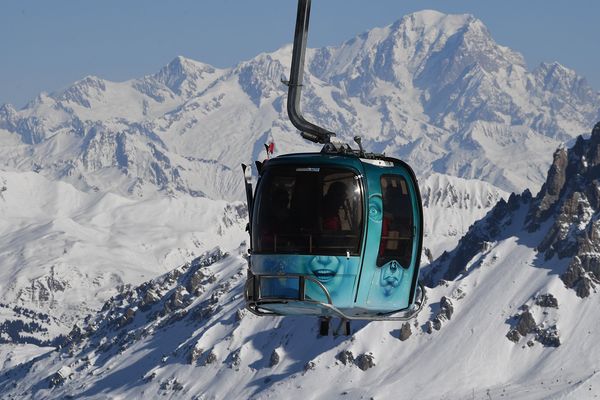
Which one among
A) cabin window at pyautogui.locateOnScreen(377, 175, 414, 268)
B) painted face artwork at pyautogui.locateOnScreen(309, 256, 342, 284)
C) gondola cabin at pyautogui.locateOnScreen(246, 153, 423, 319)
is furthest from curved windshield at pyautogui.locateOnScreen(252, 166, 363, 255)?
cabin window at pyautogui.locateOnScreen(377, 175, 414, 268)

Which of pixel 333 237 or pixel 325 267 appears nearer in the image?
pixel 325 267

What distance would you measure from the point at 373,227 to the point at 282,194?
9.01ft

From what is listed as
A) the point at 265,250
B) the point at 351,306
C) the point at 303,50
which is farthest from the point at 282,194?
the point at 303,50

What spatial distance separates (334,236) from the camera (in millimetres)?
34125

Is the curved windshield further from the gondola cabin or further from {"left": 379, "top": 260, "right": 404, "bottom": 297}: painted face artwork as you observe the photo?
{"left": 379, "top": 260, "right": 404, "bottom": 297}: painted face artwork

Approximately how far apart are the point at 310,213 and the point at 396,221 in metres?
2.80

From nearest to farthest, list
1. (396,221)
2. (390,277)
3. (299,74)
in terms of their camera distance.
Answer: (299,74), (390,277), (396,221)

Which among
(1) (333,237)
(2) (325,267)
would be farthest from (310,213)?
(2) (325,267)

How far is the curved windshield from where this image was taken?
34.1m

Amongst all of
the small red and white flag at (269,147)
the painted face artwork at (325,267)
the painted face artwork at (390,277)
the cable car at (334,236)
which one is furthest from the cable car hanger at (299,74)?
the painted face artwork at (390,277)

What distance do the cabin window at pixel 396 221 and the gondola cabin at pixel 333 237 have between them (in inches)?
1.1

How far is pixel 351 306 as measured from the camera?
112 ft

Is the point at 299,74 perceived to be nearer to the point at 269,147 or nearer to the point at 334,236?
the point at 334,236

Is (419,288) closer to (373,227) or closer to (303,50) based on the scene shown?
(373,227)
